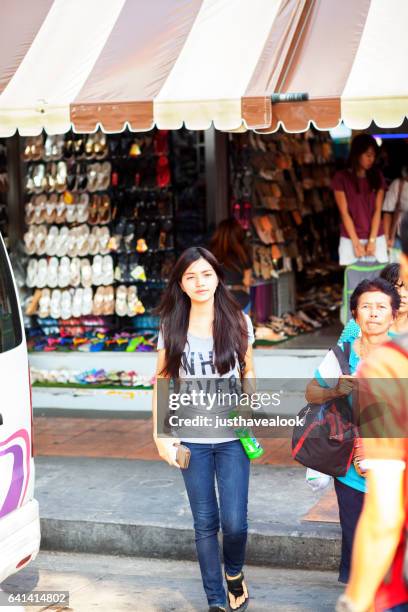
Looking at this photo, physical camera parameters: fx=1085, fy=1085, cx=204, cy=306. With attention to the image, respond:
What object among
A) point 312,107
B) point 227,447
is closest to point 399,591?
point 227,447

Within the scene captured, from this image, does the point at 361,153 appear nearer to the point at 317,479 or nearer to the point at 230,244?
the point at 230,244

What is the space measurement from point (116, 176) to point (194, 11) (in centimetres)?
293

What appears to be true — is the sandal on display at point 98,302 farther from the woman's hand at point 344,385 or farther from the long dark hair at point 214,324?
the woman's hand at point 344,385

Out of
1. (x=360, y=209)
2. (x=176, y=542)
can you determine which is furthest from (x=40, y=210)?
(x=176, y=542)

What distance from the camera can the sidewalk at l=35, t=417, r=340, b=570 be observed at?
647 cm

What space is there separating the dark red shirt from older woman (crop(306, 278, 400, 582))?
4.76m

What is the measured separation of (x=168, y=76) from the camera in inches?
A: 297

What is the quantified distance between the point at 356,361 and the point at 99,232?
6118 millimetres

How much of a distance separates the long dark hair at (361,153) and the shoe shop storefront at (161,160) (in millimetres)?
1027

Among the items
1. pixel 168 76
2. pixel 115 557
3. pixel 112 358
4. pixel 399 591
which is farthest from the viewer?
pixel 112 358

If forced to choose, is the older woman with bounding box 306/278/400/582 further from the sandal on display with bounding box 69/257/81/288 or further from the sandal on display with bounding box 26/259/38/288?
the sandal on display with bounding box 26/259/38/288

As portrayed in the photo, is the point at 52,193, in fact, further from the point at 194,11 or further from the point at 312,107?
the point at 312,107

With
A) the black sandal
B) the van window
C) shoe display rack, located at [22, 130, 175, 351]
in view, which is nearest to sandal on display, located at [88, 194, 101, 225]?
shoe display rack, located at [22, 130, 175, 351]

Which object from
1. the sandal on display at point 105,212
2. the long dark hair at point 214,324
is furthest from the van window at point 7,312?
the sandal on display at point 105,212
